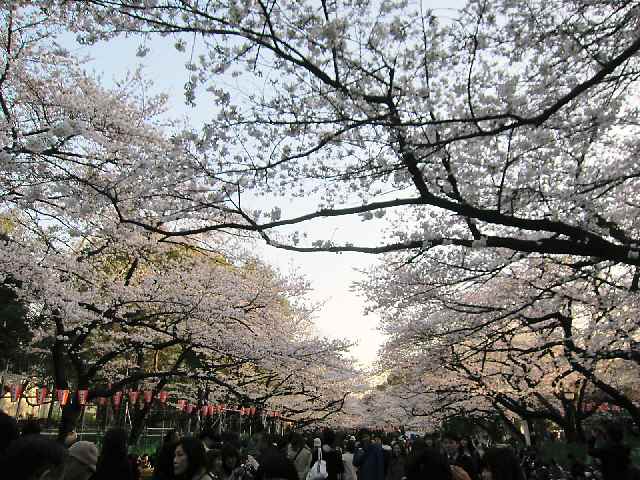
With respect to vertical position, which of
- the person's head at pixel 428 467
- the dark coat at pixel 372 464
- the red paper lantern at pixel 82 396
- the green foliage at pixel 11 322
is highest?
the green foliage at pixel 11 322

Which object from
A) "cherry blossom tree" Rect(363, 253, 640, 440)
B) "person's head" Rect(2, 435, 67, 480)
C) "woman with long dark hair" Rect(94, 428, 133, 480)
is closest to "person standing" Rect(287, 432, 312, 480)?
"cherry blossom tree" Rect(363, 253, 640, 440)

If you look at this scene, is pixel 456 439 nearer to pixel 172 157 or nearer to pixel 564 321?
pixel 564 321

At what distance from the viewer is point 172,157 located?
19.5ft

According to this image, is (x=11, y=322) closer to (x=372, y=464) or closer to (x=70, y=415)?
(x=70, y=415)

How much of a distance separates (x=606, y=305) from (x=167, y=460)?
29.4 ft

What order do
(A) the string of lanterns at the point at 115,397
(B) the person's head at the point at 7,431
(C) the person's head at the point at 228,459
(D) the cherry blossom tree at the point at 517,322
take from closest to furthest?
(B) the person's head at the point at 7,431 → (C) the person's head at the point at 228,459 → (D) the cherry blossom tree at the point at 517,322 → (A) the string of lanterns at the point at 115,397

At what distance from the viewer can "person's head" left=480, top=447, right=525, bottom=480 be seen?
3270 millimetres

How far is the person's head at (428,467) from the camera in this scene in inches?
100

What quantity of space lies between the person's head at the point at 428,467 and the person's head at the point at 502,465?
35.3 inches

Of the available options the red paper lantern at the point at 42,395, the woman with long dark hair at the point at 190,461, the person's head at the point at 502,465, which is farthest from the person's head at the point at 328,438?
the red paper lantern at the point at 42,395

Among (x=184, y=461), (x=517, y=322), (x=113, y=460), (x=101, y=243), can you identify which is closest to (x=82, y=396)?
(x=101, y=243)

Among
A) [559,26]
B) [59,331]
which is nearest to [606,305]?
[559,26]

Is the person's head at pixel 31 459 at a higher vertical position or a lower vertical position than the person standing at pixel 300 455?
higher

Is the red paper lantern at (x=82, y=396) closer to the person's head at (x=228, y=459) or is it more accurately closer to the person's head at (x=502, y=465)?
the person's head at (x=228, y=459)
